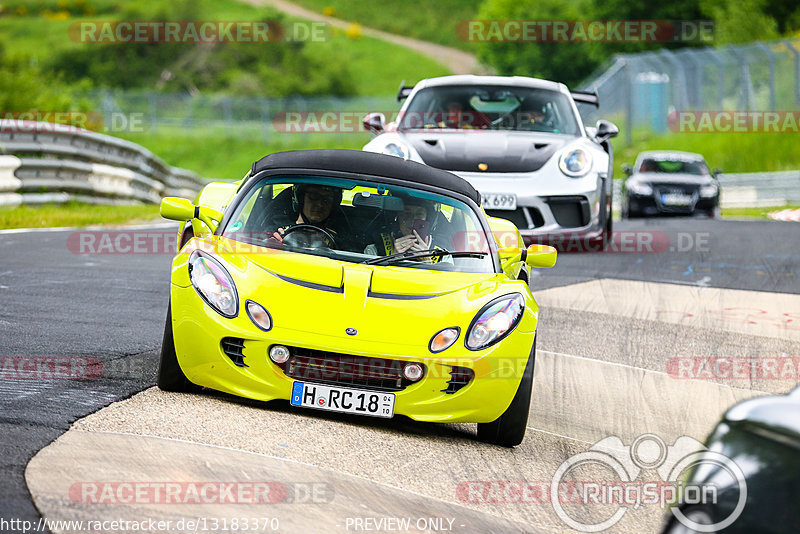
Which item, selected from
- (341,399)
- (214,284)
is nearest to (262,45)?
(214,284)

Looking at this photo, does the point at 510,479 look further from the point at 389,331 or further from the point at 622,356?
the point at 622,356

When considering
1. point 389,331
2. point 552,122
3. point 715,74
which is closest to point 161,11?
point 715,74

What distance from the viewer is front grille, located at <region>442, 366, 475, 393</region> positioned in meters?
5.31

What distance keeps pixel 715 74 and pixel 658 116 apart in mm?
8034

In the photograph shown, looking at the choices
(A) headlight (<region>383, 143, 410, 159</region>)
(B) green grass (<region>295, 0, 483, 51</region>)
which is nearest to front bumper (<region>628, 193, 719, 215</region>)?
(A) headlight (<region>383, 143, 410, 159</region>)

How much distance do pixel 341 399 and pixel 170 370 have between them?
2.82 feet

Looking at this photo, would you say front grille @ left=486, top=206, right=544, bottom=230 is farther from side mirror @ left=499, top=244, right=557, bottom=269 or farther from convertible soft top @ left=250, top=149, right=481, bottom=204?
side mirror @ left=499, top=244, right=557, bottom=269

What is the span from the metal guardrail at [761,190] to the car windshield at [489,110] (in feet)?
51.6

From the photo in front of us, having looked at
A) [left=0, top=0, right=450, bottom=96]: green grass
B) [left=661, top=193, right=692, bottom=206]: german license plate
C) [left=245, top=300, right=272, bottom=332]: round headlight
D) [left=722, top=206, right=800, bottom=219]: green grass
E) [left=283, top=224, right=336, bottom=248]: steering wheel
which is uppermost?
[left=0, top=0, right=450, bottom=96]: green grass

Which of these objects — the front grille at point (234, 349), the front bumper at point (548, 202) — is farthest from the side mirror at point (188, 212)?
the front bumper at point (548, 202)

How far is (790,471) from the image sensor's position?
8.91 ft

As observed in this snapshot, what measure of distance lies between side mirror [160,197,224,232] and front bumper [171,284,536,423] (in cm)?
Result: 90

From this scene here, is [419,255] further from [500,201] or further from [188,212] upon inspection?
[500,201]

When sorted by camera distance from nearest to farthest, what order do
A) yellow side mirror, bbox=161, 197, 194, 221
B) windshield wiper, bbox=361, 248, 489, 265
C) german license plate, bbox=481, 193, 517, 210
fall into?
windshield wiper, bbox=361, 248, 489, 265 < yellow side mirror, bbox=161, 197, 194, 221 < german license plate, bbox=481, 193, 517, 210
